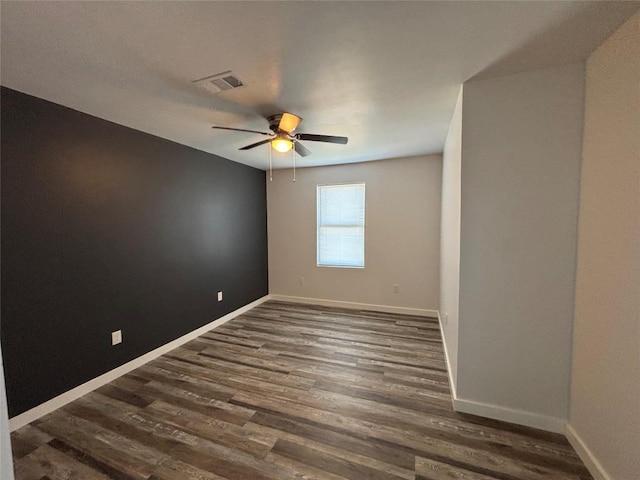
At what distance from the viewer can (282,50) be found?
4.80 feet

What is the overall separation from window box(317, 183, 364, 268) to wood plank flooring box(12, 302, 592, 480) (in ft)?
6.12

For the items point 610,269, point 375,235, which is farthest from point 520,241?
point 375,235

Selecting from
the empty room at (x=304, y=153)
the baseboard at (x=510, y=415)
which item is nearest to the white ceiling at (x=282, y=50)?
the empty room at (x=304, y=153)

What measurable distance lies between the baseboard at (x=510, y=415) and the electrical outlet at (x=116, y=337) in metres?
3.00

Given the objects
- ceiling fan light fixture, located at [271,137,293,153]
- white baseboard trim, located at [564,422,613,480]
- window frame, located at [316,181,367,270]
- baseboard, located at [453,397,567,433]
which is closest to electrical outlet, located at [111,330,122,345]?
ceiling fan light fixture, located at [271,137,293,153]

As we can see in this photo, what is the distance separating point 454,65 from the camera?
5.28ft

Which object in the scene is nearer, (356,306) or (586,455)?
(586,455)

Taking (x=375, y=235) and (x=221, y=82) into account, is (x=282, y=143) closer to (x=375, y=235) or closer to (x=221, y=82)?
(x=221, y=82)

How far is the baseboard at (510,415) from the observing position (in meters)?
1.73

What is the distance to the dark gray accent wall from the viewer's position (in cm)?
186

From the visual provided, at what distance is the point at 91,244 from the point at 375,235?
11.3 feet

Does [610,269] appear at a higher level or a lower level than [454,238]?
lower

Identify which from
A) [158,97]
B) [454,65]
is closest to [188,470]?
[158,97]

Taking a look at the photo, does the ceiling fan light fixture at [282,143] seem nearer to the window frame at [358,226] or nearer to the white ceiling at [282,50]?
the white ceiling at [282,50]
